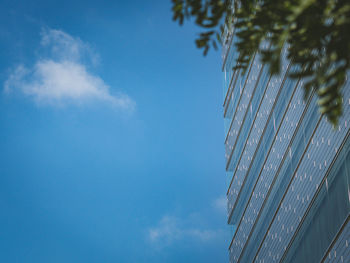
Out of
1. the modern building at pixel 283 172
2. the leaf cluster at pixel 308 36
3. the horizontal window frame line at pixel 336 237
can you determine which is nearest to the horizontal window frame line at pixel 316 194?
the modern building at pixel 283 172

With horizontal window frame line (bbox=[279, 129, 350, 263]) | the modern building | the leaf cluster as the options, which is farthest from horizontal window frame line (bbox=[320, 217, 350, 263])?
the leaf cluster

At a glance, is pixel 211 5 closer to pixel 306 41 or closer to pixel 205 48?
Answer: pixel 205 48

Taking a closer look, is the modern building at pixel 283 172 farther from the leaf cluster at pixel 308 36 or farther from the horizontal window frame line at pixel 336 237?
the leaf cluster at pixel 308 36

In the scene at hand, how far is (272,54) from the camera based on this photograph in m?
3.95

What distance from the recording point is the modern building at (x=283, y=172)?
14.6 meters

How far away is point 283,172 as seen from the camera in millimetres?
20250

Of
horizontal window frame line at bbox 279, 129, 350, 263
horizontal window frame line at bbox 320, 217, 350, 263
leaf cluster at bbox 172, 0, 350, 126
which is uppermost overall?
horizontal window frame line at bbox 279, 129, 350, 263

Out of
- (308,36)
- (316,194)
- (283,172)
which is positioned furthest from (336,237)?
(308,36)

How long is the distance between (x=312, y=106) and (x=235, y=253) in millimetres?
10907

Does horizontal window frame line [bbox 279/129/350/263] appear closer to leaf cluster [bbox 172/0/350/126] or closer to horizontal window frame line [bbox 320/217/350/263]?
horizontal window frame line [bbox 320/217/350/263]

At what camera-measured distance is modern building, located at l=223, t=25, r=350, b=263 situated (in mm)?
14570

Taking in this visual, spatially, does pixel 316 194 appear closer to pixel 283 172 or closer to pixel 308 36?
pixel 283 172

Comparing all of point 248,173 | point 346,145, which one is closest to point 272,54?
point 346,145

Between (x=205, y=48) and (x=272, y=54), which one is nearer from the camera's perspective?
(x=272, y=54)
